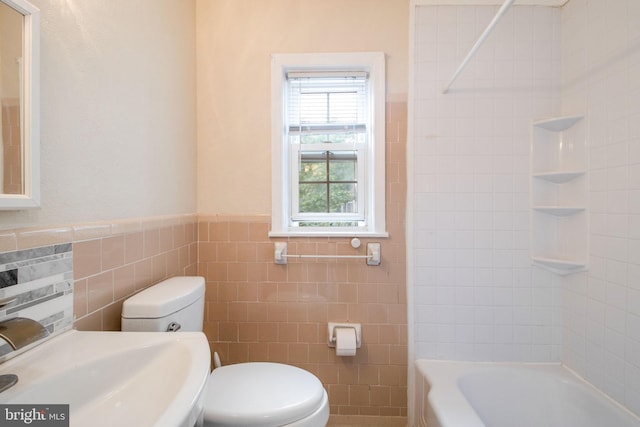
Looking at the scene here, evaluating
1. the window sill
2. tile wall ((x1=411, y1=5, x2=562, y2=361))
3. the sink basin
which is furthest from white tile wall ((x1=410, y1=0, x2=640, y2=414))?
the sink basin

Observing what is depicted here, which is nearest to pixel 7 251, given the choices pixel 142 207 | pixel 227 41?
pixel 142 207

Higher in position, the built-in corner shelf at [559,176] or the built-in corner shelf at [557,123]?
the built-in corner shelf at [557,123]

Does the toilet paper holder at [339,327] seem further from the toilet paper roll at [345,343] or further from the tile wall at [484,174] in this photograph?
the tile wall at [484,174]

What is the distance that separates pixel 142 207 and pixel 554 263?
203 centimetres

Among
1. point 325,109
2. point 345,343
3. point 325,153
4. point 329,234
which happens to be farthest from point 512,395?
point 325,109

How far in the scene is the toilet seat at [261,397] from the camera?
101 centimetres

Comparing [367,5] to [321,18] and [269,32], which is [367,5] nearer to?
[321,18]

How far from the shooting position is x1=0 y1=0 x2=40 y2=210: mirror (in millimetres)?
671

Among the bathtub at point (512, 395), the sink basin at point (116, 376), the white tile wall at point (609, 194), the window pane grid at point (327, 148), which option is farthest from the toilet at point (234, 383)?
the white tile wall at point (609, 194)

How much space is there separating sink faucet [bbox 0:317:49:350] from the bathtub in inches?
55.1

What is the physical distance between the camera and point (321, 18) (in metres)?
1.64

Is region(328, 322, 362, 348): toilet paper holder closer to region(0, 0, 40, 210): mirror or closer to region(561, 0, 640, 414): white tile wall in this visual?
region(561, 0, 640, 414): white tile wall

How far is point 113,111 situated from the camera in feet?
3.42

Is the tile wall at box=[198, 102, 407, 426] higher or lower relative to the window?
lower
